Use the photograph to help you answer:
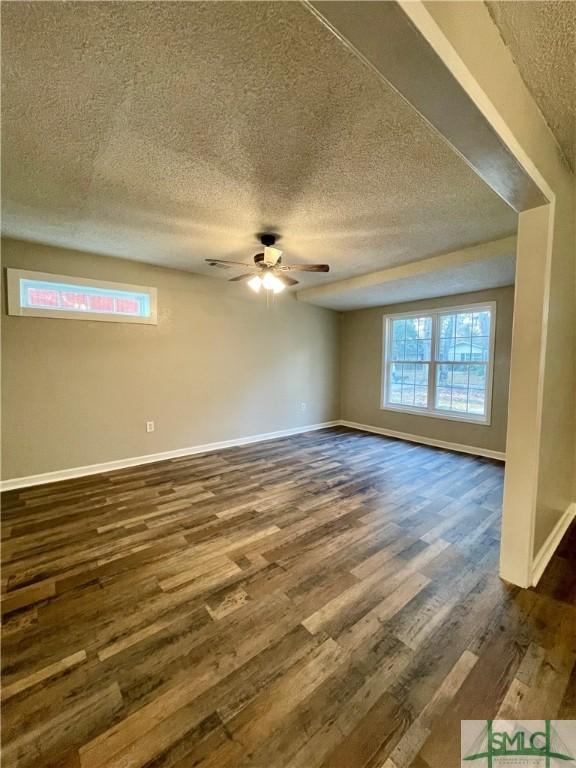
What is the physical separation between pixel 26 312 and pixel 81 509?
208cm

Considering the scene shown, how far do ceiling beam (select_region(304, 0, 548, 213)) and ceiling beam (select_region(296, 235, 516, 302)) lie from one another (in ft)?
6.11

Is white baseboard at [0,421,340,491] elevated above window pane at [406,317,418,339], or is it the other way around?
window pane at [406,317,418,339]

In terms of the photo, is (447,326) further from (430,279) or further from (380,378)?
(380,378)

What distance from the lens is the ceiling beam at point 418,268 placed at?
2.94 m

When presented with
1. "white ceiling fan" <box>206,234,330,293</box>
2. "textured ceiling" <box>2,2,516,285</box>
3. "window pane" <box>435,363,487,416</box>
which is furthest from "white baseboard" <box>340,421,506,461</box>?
"white ceiling fan" <box>206,234,330,293</box>

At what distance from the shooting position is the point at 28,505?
8.87ft

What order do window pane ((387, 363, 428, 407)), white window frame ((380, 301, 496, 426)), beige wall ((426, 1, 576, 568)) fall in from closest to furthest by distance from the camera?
beige wall ((426, 1, 576, 568)) → white window frame ((380, 301, 496, 426)) → window pane ((387, 363, 428, 407))

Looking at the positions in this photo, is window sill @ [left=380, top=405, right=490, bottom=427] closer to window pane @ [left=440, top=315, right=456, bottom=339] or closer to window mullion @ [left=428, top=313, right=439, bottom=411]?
window mullion @ [left=428, top=313, right=439, bottom=411]

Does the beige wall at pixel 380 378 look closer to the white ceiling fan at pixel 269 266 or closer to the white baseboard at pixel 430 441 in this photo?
the white baseboard at pixel 430 441

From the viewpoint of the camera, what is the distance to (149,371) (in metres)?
3.82

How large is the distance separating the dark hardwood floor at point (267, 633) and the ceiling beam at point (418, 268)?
2.47m

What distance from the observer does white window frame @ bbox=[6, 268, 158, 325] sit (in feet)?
9.73

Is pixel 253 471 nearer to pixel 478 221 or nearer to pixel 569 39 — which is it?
pixel 478 221

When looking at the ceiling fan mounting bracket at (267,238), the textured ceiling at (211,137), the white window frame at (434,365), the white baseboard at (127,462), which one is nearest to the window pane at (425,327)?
the white window frame at (434,365)
